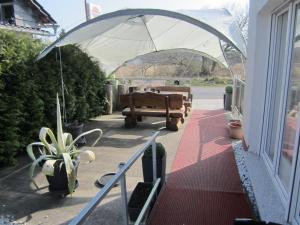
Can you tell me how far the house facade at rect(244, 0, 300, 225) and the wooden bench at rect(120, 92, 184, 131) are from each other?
2.69m

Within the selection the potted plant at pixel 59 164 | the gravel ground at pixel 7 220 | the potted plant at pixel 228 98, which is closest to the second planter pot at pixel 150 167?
the potted plant at pixel 59 164

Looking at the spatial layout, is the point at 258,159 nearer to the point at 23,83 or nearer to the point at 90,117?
the point at 23,83

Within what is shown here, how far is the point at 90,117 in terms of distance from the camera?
320 inches

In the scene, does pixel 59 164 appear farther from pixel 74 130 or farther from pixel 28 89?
pixel 74 130

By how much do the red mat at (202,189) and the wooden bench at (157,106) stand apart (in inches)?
43.1

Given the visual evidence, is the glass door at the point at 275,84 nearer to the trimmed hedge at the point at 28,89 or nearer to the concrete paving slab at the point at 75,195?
the concrete paving slab at the point at 75,195

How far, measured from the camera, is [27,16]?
1727 centimetres

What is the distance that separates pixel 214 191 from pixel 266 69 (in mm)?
1959

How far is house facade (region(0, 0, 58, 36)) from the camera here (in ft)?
52.1

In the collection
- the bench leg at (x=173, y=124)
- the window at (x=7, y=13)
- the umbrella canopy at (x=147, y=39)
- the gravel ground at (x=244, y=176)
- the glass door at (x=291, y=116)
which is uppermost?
the window at (x=7, y=13)

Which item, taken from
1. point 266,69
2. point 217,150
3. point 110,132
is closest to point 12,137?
point 110,132

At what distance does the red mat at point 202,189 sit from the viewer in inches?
121

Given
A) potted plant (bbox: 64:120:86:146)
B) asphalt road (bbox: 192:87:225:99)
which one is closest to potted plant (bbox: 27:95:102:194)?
potted plant (bbox: 64:120:86:146)

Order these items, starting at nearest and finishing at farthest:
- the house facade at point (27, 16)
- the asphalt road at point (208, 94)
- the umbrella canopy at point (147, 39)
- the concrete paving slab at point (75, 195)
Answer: the concrete paving slab at point (75, 195)
the umbrella canopy at point (147, 39)
the asphalt road at point (208, 94)
the house facade at point (27, 16)
